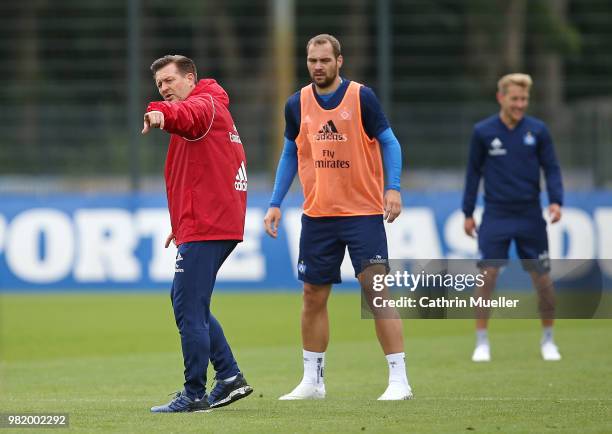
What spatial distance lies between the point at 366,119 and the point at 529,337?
18.4ft

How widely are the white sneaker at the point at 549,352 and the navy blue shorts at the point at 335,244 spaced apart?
3.26 meters

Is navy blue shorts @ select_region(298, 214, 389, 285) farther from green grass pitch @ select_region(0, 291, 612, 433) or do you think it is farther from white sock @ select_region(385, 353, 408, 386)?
green grass pitch @ select_region(0, 291, 612, 433)

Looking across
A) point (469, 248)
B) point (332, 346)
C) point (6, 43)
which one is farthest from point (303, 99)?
point (6, 43)

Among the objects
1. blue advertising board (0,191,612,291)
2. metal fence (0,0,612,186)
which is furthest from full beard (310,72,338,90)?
metal fence (0,0,612,186)

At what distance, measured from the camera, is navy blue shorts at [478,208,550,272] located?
11.7m

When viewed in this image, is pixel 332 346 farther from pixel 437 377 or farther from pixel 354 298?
pixel 354 298

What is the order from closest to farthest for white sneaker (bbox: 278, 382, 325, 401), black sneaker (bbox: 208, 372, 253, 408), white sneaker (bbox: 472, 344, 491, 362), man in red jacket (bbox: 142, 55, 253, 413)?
man in red jacket (bbox: 142, 55, 253, 413)
black sneaker (bbox: 208, 372, 253, 408)
white sneaker (bbox: 278, 382, 325, 401)
white sneaker (bbox: 472, 344, 491, 362)

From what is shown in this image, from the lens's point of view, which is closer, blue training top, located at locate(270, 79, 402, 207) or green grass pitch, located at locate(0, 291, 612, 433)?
green grass pitch, located at locate(0, 291, 612, 433)

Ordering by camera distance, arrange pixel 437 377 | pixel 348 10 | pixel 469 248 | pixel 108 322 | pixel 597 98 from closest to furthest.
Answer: pixel 437 377 < pixel 108 322 < pixel 469 248 < pixel 597 98 < pixel 348 10

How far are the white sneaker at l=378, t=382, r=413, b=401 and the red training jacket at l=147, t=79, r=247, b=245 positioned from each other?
141 cm

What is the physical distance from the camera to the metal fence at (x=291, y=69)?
2156 centimetres

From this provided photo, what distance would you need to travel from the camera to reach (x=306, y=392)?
8797 millimetres

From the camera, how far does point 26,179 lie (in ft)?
72.5

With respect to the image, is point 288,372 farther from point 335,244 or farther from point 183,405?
point 183,405
